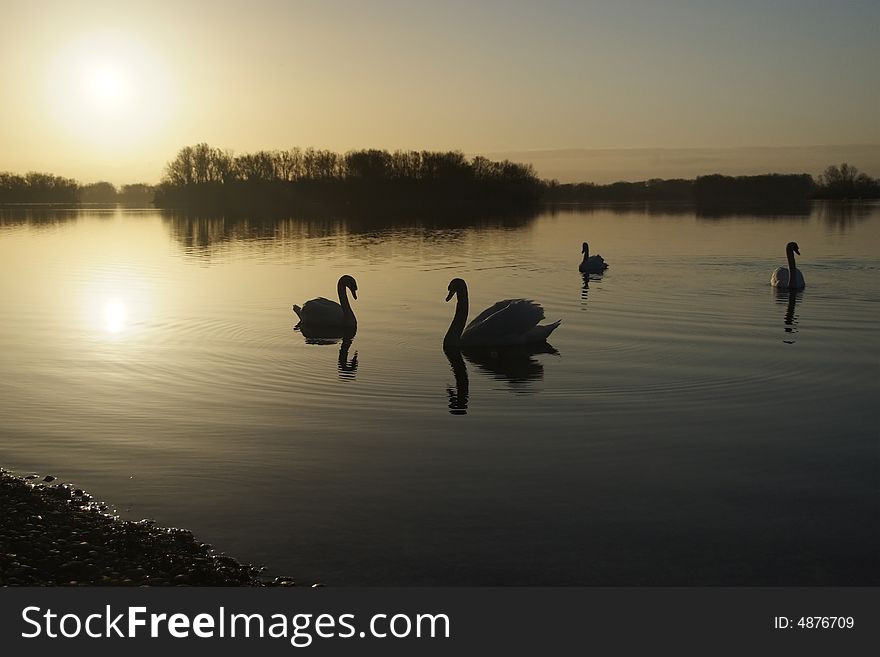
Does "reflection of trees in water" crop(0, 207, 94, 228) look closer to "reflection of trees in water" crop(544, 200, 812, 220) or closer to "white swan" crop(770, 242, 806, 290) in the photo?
"reflection of trees in water" crop(544, 200, 812, 220)

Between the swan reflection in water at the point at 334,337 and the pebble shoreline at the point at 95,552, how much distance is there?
706cm

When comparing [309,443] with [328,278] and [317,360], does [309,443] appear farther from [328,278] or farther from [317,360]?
[328,278]

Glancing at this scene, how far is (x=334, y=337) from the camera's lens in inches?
650

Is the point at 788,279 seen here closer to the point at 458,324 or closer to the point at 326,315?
the point at 458,324

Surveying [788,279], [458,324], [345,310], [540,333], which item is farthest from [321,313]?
[788,279]

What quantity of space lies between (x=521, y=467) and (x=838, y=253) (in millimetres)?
30168

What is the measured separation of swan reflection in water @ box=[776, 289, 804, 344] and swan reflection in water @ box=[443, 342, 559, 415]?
4.55m

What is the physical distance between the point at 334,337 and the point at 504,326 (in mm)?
3677

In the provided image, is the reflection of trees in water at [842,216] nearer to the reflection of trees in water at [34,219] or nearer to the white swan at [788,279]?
the white swan at [788,279]

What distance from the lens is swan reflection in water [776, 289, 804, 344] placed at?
52.1ft

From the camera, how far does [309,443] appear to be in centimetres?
913

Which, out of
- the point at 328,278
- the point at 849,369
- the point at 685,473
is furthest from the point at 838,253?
the point at 685,473

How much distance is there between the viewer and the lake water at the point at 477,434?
250 inches

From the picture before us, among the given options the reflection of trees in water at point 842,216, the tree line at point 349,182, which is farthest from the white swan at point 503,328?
the tree line at point 349,182
